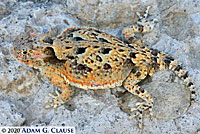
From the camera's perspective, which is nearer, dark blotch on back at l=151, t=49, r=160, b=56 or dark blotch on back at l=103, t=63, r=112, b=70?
dark blotch on back at l=103, t=63, r=112, b=70

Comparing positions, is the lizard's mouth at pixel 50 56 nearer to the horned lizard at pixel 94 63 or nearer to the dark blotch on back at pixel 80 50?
the horned lizard at pixel 94 63

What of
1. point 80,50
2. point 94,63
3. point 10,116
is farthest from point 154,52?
point 10,116

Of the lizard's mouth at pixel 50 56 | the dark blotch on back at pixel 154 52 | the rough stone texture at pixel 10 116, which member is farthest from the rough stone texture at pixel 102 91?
the lizard's mouth at pixel 50 56

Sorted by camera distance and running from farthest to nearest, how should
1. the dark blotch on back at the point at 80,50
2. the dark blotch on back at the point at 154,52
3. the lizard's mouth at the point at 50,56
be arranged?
1. the dark blotch on back at the point at 154,52
2. the lizard's mouth at the point at 50,56
3. the dark blotch on back at the point at 80,50

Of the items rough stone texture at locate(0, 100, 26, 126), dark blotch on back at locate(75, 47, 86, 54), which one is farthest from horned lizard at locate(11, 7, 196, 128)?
rough stone texture at locate(0, 100, 26, 126)

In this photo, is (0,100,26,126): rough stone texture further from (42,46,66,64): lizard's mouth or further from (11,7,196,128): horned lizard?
(42,46,66,64): lizard's mouth

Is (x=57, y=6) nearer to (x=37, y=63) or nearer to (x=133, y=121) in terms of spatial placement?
(x=37, y=63)
